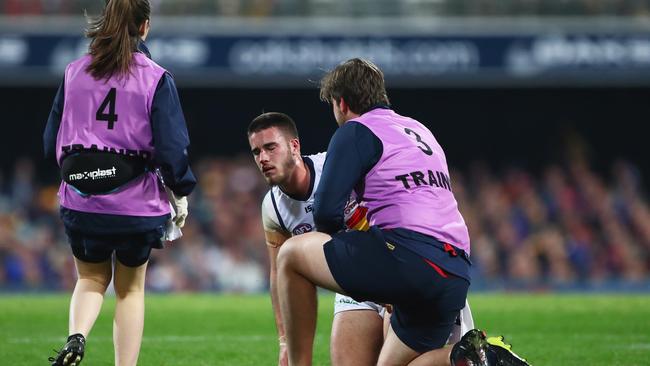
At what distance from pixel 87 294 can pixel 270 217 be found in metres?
1.11

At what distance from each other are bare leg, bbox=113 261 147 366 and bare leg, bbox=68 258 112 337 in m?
0.09

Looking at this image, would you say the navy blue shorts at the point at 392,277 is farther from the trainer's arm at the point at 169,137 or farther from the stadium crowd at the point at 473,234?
the stadium crowd at the point at 473,234

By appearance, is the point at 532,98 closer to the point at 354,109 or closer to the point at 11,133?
the point at 11,133

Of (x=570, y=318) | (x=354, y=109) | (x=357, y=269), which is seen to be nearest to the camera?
(x=357, y=269)

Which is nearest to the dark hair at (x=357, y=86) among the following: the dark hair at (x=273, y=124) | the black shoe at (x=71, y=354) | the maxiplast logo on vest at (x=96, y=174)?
the dark hair at (x=273, y=124)

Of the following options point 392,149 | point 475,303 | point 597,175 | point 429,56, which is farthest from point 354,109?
point 597,175

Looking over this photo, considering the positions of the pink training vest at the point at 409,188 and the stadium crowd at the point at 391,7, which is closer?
the pink training vest at the point at 409,188

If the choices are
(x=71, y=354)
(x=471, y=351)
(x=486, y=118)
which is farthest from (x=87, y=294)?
(x=486, y=118)

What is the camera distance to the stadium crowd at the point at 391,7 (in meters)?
16.8

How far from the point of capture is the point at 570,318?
9.67 meters

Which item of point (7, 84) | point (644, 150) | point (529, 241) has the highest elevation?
point (7, 84)

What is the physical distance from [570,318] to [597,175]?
934cm

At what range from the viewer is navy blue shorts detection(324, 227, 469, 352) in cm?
472

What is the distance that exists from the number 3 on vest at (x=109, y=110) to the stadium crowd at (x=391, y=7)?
466 inches
